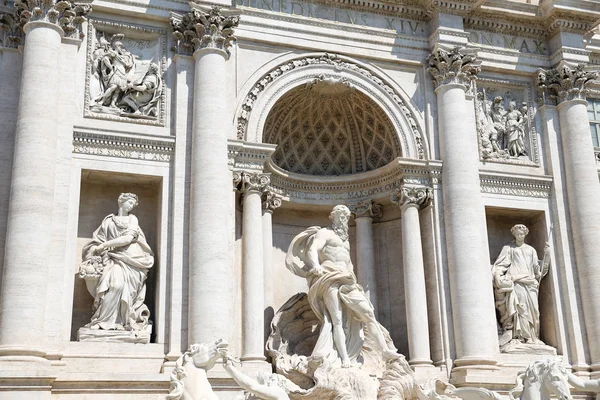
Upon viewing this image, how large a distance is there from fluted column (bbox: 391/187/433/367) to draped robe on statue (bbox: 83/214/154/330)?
565 centimetres

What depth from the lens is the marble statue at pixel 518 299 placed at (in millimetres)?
18172

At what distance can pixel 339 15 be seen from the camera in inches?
750

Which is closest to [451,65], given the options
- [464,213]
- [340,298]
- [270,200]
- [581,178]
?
[464,213]

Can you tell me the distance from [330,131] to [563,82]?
5875 millimetres

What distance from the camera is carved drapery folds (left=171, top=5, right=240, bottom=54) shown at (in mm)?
17031

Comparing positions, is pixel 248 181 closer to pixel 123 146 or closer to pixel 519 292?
pixel 123 146

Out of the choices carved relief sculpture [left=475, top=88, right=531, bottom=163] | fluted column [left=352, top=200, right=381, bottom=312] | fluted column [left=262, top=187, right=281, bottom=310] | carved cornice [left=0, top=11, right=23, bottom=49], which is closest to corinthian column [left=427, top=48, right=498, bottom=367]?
carved relief sculpture [left=475, top=88, right=531, bottom=163]

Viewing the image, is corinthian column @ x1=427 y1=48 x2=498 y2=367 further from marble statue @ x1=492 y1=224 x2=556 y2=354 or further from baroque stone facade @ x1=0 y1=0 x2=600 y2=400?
marble statue @ x1=492 y1=224 x2=556 y2=354

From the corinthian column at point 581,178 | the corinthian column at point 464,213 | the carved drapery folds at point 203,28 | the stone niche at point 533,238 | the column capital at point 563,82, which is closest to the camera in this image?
the carved drapery folds at point 203,28

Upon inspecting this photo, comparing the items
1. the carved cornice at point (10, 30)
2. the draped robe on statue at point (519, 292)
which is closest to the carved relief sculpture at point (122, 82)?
the carved cornice at point (10, 30)

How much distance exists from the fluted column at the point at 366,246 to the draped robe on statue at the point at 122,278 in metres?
5.27

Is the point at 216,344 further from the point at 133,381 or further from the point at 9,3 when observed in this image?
the point at 9,3

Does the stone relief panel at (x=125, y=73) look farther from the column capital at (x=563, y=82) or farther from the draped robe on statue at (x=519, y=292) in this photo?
the column capital at (x=563, y=82)

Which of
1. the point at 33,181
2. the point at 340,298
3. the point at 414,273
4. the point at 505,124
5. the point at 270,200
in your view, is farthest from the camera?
the point at 505,124
